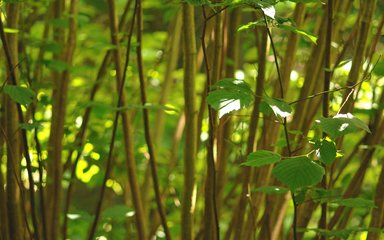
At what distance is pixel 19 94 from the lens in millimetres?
1352

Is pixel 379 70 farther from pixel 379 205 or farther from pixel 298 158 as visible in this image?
pixel 298 158

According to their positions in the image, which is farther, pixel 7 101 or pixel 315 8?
pixel 315 8

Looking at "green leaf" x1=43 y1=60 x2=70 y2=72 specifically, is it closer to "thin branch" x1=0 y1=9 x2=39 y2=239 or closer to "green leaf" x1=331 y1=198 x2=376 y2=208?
"thin branch" x1=0 y1=9 x2=39 y2=239

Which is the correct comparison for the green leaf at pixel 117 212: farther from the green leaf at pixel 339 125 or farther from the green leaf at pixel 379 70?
the green leaf at pixel 339 125

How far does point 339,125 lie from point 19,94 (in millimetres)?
658

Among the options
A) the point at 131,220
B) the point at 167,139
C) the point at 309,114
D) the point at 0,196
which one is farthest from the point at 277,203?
the point at 167,139

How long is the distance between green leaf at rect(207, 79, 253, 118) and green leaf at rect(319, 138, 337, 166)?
0.14 m

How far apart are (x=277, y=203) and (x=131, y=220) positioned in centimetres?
91

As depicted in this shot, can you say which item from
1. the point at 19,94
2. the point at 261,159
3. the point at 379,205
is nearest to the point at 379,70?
the point at 379,205

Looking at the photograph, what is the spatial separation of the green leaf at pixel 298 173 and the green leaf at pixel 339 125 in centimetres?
6

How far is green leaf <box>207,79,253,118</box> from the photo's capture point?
1.04 meters

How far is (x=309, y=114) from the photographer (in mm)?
1697

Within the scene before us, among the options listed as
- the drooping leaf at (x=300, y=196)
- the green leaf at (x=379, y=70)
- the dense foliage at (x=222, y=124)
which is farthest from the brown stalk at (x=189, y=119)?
the green leaf at (x=379, y=70)

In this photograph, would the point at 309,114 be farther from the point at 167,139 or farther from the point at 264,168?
the point at 167,139
